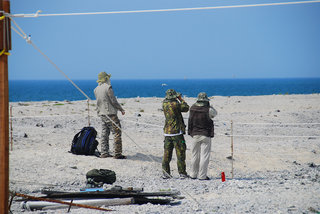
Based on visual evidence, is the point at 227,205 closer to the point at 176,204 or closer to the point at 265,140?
the point at 176,204

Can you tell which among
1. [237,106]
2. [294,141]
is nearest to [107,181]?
[294,141]

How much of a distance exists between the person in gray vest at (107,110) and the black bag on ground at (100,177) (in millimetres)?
1754

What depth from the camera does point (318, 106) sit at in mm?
25812

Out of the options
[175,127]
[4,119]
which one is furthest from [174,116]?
[4,119]

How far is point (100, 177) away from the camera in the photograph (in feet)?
30.0

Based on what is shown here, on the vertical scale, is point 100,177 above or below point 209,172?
above

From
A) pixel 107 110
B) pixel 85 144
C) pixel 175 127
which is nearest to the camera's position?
pixel 175 127

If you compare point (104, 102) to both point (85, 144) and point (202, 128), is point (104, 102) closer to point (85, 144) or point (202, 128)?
point (85, 144)

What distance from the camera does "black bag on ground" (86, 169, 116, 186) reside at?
898cm

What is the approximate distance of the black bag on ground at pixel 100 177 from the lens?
8984 millimetres

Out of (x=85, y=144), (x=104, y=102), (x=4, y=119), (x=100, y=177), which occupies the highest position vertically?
(x=104, y=102)

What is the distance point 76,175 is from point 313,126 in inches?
512

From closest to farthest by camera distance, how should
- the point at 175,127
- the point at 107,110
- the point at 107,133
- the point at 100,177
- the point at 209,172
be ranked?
the point at 100,177, the point at 175,127, the point at 107,110, the point at 107,133, the point at 209,172

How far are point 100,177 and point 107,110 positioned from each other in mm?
2248
